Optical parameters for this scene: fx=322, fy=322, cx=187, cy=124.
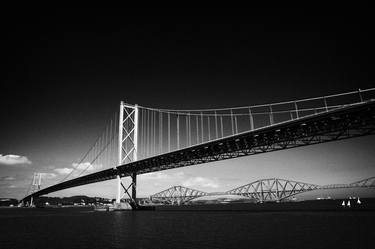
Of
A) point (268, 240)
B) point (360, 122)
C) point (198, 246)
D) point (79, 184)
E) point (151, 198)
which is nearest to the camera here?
point (198, 246)

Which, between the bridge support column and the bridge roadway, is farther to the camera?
the bridge support column

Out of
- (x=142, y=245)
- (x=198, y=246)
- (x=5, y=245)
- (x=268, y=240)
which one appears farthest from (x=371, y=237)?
(x=5, y=245)

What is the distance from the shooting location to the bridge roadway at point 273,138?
2880 centimetres

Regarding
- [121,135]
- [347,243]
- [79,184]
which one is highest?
[121,135]

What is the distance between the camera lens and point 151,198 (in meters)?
166

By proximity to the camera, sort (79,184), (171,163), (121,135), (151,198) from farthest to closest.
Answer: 1. (151,198)
2. (79,184)
3. (121,135)
4. (171,163)

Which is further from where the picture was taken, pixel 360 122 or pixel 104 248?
pixel 360 122

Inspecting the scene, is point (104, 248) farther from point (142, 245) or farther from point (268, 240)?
point (268, 240)

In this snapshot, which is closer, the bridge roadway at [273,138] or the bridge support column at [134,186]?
the bridge roadway at [273,138]

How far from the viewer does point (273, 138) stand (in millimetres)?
35844

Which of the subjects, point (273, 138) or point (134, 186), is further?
point (134, 186)

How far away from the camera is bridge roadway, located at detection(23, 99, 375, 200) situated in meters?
28.8

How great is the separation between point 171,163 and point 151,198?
403 ft

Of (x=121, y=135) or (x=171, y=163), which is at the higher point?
(x=121, y=135)
